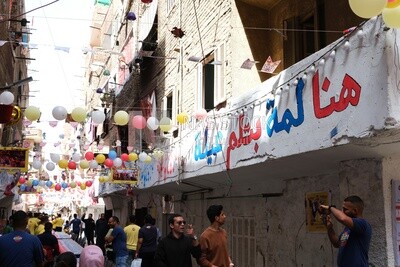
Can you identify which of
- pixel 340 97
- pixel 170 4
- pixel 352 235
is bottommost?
pixel 352 235

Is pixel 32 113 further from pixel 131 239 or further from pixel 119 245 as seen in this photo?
pixel 131 239

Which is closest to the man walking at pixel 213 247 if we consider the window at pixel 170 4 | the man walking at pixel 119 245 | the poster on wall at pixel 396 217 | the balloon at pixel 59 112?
the poster on wall at pixel 396 217

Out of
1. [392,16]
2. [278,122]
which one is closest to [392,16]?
[392,16]

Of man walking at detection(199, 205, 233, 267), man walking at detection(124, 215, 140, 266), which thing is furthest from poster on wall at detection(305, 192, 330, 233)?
man walking at detection(124, 215, 140, 266)

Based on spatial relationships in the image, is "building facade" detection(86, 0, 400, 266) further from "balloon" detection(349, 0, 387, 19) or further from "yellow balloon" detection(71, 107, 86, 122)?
"yellow balloon" detection(71, 107, 86, 122)

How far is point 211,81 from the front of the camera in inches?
464

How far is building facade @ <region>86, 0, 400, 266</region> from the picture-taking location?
215 inches

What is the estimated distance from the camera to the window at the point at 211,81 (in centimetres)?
1103

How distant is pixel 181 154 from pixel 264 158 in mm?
5084

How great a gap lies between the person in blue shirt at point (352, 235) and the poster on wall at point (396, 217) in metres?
0.93

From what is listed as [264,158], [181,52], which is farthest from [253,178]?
[181,52]

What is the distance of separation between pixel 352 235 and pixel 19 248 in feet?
13.0

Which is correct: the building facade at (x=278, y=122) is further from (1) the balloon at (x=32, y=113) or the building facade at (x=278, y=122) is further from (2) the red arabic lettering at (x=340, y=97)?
(1) the balloon at (x=32, y=113)

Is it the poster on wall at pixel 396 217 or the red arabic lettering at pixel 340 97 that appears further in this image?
the poster on wall at pixel 396 217
